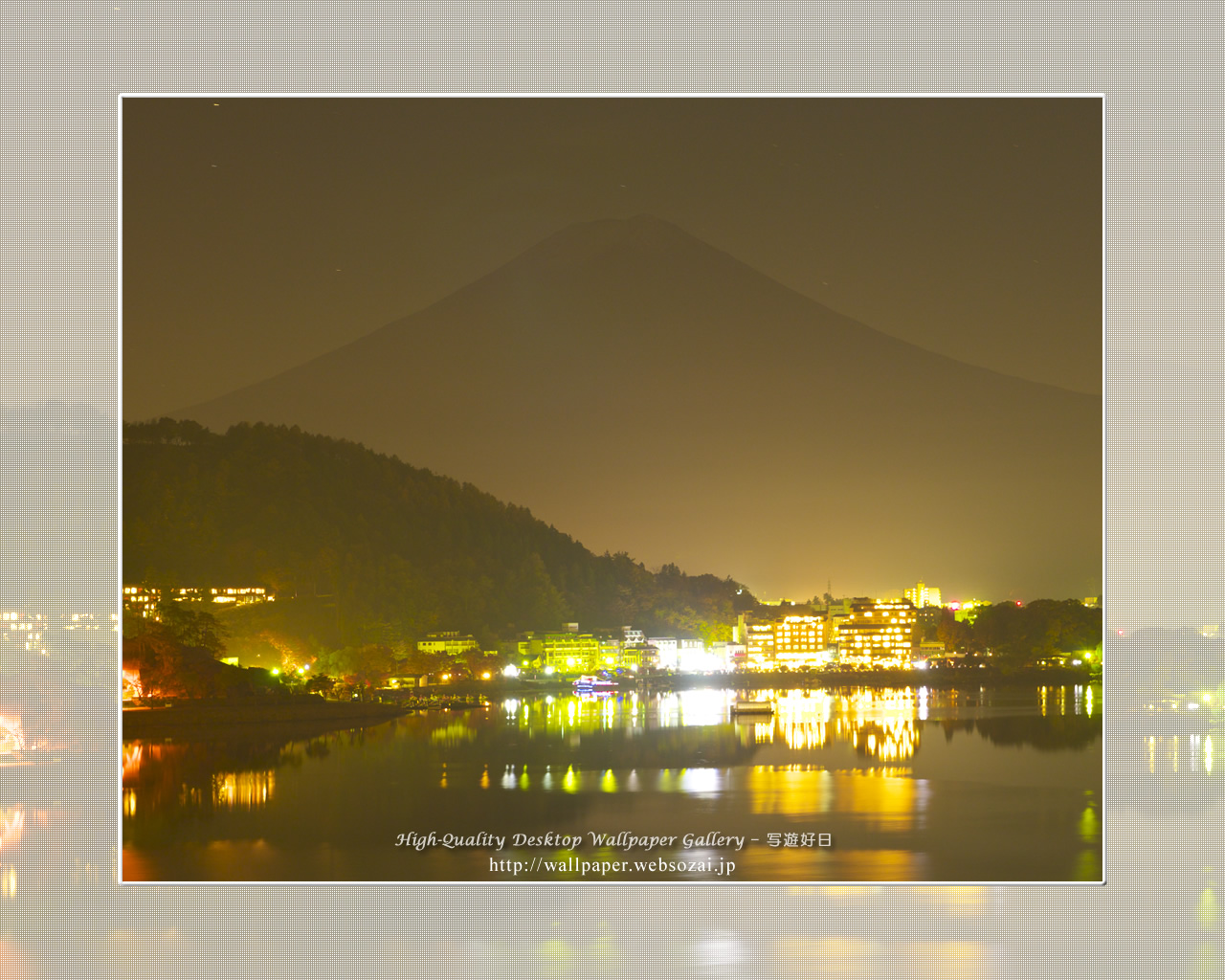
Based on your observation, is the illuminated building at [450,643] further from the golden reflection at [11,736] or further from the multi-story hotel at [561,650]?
the golden reflection at [11,736]

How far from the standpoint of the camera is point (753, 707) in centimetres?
1834

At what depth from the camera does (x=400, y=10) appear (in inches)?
181

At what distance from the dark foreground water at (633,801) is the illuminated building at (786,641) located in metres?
5.26

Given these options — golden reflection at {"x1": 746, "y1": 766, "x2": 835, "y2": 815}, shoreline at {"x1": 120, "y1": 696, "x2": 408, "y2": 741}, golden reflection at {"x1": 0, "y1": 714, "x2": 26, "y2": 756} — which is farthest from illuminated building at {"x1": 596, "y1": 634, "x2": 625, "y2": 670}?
golden reflection at {"x1": 0, "y1": 714, "x2": 26, "y2": 756}

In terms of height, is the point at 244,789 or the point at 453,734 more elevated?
the point at 244,789

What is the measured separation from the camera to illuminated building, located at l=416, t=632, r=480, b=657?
53.9 ft

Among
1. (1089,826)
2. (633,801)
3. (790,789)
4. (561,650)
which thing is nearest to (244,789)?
(633,801)

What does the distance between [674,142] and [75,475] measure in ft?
16.9

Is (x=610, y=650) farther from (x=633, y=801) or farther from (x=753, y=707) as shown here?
(x=633, y=801)

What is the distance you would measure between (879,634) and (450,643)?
894 centimetres

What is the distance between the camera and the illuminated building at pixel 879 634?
63.7 feet

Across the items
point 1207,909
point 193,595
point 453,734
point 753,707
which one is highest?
point 193,595

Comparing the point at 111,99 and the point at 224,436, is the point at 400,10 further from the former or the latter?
the point at 224,436

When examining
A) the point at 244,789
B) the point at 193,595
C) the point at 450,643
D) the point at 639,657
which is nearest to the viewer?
the point at 244,789
